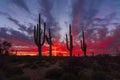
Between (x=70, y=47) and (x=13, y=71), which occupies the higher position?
(x=70, y=47)

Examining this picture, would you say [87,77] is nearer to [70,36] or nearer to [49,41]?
[70,36]

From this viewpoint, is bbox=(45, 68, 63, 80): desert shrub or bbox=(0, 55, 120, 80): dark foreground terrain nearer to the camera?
bbox=(0, 55, 120, 80): dark foreground terrain

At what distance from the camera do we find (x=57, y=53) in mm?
63062

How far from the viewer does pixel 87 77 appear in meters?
17.6

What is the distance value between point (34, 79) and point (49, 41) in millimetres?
26654

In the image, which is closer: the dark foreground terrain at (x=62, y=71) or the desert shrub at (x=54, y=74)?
the dark foreground terrain at (x=62, y=71)

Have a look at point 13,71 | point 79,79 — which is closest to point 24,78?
point 79,79

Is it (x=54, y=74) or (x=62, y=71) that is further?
(x=62, y=71)

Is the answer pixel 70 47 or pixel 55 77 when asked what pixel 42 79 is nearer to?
pixel 55 77

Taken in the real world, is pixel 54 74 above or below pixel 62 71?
below

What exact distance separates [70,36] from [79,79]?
24.8 metres

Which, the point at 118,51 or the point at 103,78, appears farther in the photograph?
the point at 118,51

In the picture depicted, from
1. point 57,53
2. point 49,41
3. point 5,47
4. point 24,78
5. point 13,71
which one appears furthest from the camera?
point 57,53

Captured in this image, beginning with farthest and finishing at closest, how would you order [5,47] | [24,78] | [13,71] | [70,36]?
[5,47] → [70,36] → [13,71] → [24,78]
